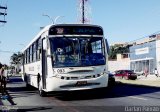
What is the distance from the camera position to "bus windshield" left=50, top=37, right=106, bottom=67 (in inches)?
715

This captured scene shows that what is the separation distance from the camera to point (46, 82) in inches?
739

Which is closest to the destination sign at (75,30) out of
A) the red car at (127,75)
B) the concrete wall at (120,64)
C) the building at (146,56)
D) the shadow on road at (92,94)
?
the shadow on road at (92,94)

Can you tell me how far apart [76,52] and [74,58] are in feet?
0.93

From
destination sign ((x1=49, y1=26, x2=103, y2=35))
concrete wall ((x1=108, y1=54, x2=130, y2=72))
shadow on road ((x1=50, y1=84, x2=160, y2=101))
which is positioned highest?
destination sign ((x1=49, y1=26, x2=103, y2=35))

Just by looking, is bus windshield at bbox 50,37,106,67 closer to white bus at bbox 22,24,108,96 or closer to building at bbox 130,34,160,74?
white bus at bbox 22,24,108,96

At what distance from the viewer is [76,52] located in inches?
722

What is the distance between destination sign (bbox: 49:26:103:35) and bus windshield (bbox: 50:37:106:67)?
0.88ft

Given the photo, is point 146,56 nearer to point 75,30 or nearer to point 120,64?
point 120,64

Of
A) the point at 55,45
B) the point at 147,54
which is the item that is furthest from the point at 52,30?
the point at 147,54

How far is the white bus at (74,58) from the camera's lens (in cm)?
1806

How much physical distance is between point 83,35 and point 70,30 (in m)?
0.64

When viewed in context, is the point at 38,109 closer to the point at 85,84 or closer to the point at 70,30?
the point at 85,84

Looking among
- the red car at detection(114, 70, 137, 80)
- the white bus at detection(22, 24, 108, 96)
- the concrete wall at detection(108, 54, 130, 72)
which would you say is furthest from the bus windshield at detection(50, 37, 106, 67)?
the concrete wall at detection(108, 54, 130, 72)

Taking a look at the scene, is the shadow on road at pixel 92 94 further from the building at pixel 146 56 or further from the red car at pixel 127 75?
the building at pixel 146 56
